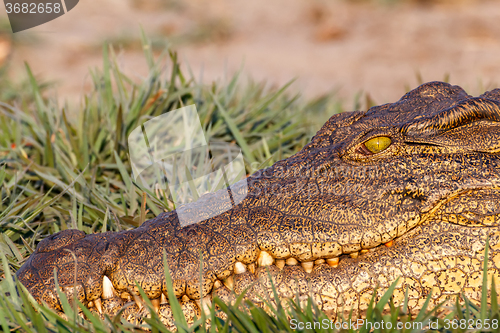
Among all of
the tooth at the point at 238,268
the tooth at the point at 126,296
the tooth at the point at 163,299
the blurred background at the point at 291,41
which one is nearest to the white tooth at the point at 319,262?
the tooth at the point at 238,268

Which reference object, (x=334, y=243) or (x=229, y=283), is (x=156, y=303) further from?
(x=334, y=243)

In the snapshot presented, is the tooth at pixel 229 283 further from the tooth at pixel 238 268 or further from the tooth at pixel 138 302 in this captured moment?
the tooth at pixel 138 302

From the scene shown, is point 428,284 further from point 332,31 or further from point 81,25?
point 81,25

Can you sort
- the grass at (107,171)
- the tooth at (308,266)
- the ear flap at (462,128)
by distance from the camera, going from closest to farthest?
the grass at (107,171)
the tooth at (308,266)
the ear flap at (462,128)

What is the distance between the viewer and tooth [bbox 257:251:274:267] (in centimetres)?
157

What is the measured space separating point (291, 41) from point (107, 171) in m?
9.50

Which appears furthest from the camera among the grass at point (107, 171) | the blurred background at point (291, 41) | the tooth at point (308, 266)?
the blurred background at point (291, 41)

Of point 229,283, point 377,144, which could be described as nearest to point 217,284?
point 229,283

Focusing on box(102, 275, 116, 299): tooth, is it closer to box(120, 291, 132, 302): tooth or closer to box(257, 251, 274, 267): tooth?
box(120, 291, 132, 302): tooth

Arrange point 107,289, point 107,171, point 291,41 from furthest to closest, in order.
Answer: point 291,41 → point 107,171 → point 107,289

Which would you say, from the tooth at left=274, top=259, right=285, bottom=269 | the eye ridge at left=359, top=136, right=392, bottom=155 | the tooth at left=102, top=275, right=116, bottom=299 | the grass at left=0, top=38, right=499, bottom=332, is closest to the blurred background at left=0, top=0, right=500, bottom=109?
the grass at left=0, top=38, right=499, bottom=332

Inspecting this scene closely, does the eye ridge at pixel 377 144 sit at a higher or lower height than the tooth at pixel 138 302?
higher

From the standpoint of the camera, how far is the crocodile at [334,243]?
1521 mm

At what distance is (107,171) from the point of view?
2953mm
